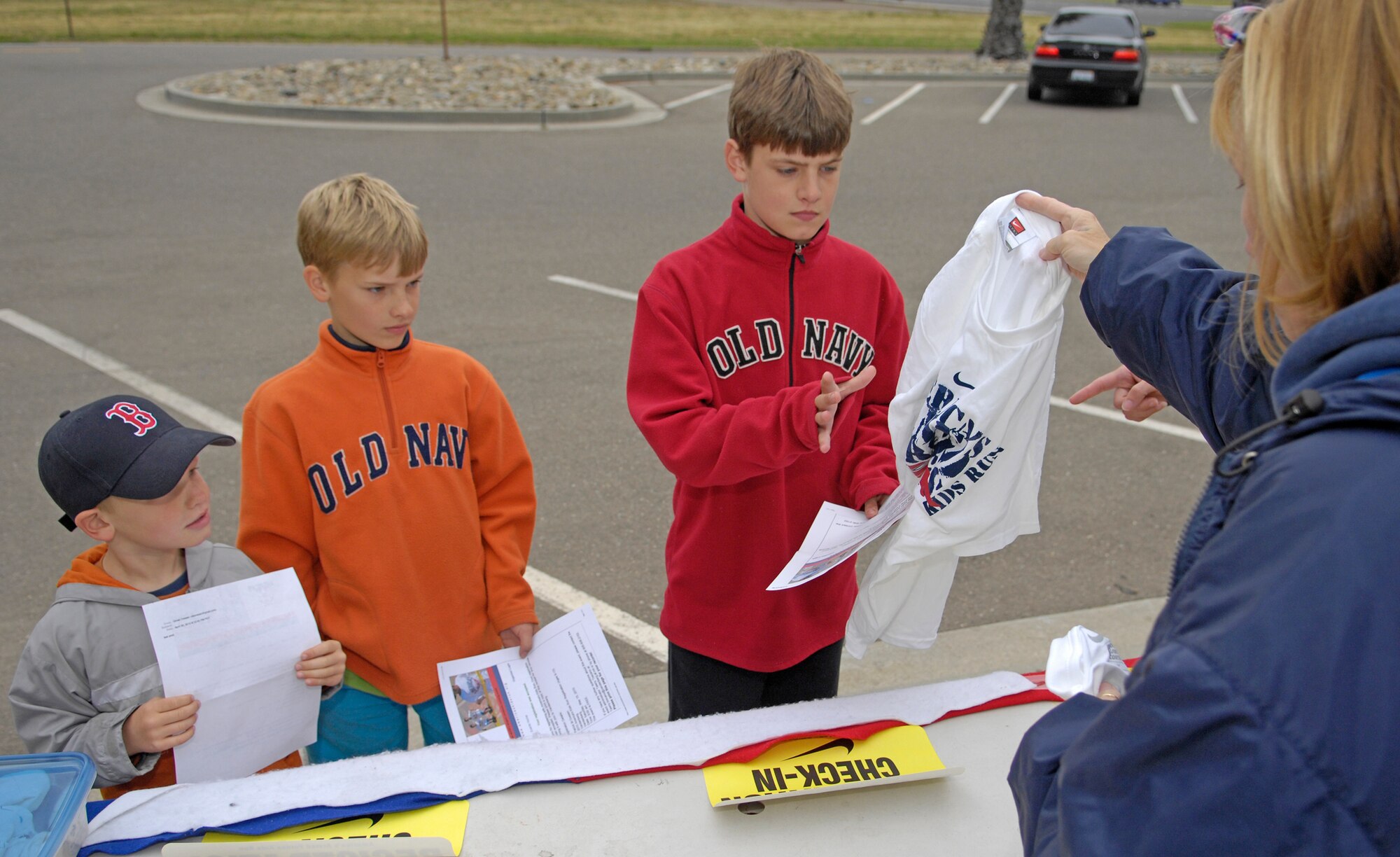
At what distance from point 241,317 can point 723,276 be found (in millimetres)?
5158

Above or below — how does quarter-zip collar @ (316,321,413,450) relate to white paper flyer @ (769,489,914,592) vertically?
above

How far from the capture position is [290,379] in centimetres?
244

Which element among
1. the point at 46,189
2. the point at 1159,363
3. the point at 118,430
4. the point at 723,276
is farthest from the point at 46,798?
the point at 46,189

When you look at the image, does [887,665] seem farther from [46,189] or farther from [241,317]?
[46,189]

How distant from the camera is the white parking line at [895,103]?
14.4 meters

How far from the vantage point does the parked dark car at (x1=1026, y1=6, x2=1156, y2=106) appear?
15.8 metres

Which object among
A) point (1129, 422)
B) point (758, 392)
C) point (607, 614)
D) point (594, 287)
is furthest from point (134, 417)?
point (594, 287)

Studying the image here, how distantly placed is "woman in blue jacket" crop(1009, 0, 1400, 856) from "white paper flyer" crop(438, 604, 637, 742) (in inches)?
51.8

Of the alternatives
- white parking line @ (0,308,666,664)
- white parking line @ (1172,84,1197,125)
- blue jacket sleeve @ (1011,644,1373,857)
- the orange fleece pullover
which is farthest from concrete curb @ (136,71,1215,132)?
blue jacket sleeve @ (1011,644,1373,857)

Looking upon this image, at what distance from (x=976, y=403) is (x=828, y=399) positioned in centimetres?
30

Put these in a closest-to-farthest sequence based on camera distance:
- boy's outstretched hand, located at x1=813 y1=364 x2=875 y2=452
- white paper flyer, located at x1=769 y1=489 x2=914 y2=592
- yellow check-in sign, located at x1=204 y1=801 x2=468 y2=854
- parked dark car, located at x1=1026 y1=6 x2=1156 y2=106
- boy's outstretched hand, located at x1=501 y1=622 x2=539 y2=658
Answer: yellow check-in sign, located at x1=204 y1=801 x2=468 y2=854 < boy's outstretched hand, located at x1=813 y1=364 x2=875 y2=452 < white paper flyer, located at x1=769 y1=489 x2=914 y2=592 < boy's outstretched hand, located at x1=501 y1=622 x2=539 y2=658 < parked dark car, located at x1=1026 y1=6 x2=1156 y2=106

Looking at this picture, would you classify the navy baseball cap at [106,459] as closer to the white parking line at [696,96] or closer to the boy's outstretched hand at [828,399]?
the boy's outstretched hand at [828,399]

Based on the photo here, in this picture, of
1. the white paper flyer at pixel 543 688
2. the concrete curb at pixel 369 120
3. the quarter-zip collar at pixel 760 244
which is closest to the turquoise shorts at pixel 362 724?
the white paper flyer at pixel 543 688

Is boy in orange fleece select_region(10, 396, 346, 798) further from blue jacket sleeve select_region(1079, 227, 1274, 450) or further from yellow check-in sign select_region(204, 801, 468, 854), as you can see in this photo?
blue jacket sleeve select_region(1079, 227, 1274, 450)
